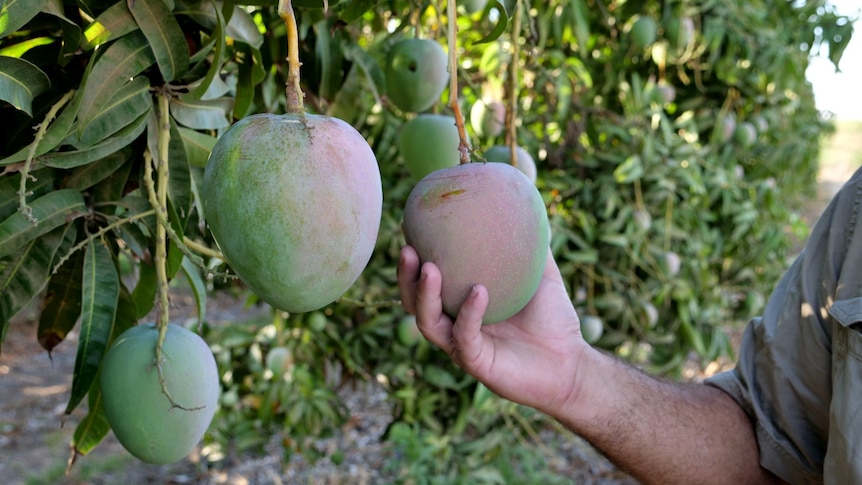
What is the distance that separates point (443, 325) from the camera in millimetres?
763

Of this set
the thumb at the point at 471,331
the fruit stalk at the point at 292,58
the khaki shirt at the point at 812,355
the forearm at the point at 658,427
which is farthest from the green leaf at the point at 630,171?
the fruit stalk at the point at 292,58

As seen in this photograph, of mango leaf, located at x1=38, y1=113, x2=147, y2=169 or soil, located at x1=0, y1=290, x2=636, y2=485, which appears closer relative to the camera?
mango leaf, located at x1=38, y1=113, x2=147, y2=169

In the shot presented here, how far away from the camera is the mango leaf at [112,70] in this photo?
27.2 inches

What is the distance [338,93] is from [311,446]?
1.48 meters

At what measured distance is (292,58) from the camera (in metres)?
0.51

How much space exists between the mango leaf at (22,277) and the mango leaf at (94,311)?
0.04 m

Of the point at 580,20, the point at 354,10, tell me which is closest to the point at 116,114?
the point at 354,10

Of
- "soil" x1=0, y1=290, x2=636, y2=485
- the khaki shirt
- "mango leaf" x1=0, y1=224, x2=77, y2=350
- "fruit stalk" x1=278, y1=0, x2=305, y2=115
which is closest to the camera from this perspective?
"fruit stalk" x1=278, y1=0, x2=305, y2=115

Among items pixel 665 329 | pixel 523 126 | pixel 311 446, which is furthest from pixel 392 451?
pixel 523 126

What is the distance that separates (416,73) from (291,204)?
1.91 feet

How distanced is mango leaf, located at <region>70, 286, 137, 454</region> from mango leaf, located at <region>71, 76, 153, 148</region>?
0.81 ft

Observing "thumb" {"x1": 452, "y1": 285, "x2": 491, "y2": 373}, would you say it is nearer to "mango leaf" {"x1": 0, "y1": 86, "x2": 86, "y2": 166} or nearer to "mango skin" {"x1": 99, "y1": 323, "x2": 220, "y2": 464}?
"mango skin" {"x1": 99, "y1": 323, "x2": 220, "y2": 464}

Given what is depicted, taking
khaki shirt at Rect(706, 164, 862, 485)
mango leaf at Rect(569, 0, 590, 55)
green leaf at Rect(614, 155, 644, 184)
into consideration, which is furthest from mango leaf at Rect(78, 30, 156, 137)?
green leaf at Rect(614, 155, 644, 184)

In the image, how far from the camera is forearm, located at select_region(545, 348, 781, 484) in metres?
1.05
